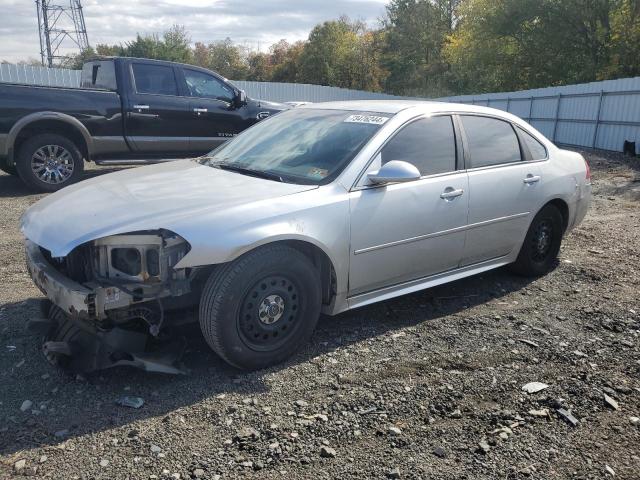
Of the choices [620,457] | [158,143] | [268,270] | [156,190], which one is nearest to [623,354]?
[620,457]

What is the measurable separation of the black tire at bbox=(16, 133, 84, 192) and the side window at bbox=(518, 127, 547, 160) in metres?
6.86

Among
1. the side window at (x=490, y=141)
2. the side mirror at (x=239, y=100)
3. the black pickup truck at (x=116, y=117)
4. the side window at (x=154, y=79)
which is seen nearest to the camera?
the side window at (x=490, y=141)

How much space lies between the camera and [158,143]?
1013cm

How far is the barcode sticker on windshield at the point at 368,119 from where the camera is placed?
4316mm

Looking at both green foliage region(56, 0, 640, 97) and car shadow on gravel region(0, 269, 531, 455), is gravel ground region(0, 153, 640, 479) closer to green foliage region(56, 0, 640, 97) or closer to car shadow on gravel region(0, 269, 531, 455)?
car shadow on gravel region(0, 269, 531, 455)

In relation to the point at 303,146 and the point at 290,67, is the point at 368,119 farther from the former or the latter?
the point at 290,67

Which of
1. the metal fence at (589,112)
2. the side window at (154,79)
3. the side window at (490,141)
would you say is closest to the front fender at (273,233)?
the side window at (490,141)

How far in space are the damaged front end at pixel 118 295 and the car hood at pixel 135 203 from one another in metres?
0.09

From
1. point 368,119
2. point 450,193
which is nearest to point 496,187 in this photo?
point 450,193

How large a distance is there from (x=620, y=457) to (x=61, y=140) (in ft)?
28.4

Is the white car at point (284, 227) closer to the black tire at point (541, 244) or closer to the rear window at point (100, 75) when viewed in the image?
the black tire at point (541, 244)

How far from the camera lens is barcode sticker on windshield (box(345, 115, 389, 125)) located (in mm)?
4316

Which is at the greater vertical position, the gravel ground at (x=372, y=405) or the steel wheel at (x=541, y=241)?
the steel wheel at (x=541, y=241)

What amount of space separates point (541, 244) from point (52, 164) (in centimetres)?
731
